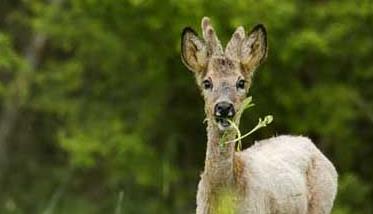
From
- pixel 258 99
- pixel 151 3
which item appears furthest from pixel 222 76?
pixel 258 99

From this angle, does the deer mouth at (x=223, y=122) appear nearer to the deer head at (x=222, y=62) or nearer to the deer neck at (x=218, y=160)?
the deer head at (x=222, y=62)

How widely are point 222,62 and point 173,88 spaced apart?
10.7m

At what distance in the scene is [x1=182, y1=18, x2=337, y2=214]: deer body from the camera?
36.0 ft

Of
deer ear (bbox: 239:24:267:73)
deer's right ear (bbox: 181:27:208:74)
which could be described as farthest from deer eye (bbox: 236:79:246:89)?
deer's right ear (bbox: 181:27:208:74)

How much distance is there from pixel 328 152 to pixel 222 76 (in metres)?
12.0

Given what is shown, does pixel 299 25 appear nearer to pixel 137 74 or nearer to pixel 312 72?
pixel 312 72

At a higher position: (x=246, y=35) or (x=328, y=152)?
(x=328, y=152)

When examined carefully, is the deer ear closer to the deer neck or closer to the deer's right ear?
the deer's right ear

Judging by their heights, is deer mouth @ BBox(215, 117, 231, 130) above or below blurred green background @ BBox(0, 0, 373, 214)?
below

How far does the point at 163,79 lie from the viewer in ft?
71.0

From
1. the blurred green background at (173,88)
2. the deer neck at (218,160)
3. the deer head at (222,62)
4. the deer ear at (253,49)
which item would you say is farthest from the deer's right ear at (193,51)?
the blurred green background at (173,88)

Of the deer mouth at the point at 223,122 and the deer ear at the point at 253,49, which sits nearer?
the deer mouth at the point at 223,122

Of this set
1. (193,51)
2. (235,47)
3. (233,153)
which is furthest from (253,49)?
(233,153)

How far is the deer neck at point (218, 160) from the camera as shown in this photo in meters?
11.0
